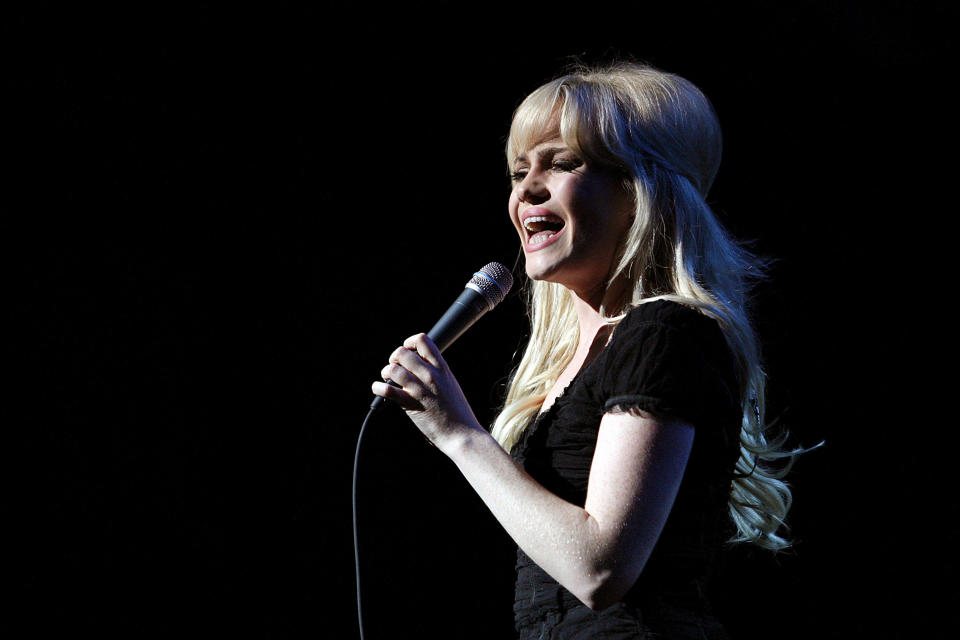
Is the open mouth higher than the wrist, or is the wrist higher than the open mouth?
the open mouth

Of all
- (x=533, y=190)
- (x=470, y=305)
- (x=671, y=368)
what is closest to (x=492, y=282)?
(x=470, y=305)

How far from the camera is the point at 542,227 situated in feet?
4.36

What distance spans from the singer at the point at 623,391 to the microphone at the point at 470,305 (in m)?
0.06

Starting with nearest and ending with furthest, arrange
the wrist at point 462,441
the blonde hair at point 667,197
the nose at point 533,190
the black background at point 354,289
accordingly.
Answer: the wrist at point 462,441
the blonde hair at point 667,197
the nose at point 533,190
the black background at point 354,289

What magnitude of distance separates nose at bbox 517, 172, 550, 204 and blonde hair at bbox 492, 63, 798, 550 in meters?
0.07

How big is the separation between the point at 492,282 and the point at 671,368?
0.38 m

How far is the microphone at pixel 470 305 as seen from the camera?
1249mm

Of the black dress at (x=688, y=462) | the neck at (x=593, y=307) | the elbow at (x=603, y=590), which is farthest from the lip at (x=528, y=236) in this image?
the elbow at (x=603, y=590)

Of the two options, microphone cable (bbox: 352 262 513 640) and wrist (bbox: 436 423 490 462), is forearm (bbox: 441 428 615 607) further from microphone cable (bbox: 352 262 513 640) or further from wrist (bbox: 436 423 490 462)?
microphone cable (bbox: 352 262 513 640)

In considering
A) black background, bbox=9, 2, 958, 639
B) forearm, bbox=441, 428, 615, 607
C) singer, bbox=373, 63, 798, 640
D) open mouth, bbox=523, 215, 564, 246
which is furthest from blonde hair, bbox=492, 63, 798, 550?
black background, bbox=9, 2, 958, 639

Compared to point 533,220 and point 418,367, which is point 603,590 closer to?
point 418,367

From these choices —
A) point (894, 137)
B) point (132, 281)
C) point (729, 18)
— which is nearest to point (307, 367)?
point (132, 281)

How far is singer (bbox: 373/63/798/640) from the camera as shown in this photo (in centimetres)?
99

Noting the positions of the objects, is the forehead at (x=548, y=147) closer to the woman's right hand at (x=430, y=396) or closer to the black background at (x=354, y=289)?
the woman's right hand at (x=430, y=396)
